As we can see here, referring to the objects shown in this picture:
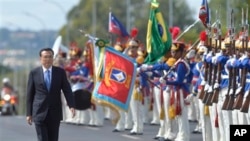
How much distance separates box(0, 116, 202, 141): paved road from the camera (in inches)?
1005

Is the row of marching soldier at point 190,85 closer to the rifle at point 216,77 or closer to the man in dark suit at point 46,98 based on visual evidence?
the rifle at point 216,77

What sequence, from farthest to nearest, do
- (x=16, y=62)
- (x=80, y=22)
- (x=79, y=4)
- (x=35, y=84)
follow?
(x=16, y=62), (x=79, y=4), (x=80, y=22), (x=35, y=84)

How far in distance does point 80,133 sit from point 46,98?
32.4ft

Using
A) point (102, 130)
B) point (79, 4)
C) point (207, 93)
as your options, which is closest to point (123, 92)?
point (102, 130)

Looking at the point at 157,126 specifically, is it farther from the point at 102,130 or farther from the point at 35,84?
the point at 35,84

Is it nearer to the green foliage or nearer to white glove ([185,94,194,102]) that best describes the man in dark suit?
white glove ([185,94,194,102])

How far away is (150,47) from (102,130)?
4.72 m

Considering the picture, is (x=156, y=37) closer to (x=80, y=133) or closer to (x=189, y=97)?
(x=189, y=97)

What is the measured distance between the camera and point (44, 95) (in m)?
18.0

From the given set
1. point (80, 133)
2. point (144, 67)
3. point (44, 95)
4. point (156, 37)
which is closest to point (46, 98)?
point (44, 95)

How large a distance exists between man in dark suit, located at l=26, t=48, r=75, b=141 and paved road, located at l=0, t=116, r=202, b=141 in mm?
6972

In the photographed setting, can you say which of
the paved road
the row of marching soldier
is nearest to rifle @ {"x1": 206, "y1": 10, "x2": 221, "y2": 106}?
the row of marching soldier

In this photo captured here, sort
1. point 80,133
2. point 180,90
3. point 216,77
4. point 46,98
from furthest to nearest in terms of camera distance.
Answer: point 80,133, point 180,90, point 216,77, point 46,98

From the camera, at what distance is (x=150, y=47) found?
81.4ft
